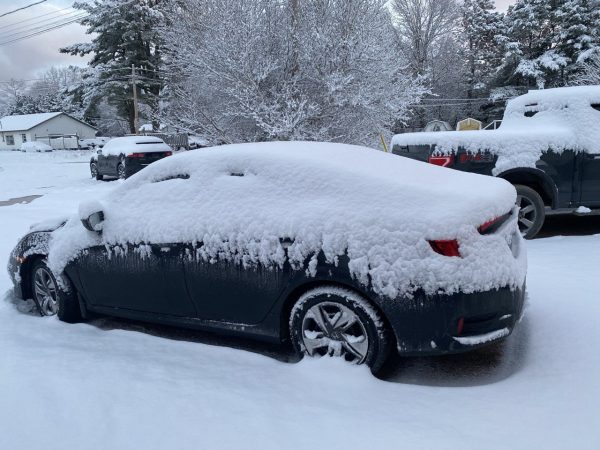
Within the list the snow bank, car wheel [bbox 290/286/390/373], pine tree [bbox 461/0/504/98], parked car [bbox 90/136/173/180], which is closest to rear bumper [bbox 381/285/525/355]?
car wheel [bbox 290/286/390/373]

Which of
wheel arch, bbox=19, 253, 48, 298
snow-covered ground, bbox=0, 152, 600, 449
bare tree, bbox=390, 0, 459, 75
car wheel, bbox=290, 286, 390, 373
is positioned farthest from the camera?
bare tree, bbox=390, 0, 459, 75

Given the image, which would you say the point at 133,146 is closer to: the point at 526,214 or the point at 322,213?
the point at 526,214

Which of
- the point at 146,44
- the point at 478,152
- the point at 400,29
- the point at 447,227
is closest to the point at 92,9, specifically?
the point at 146,44

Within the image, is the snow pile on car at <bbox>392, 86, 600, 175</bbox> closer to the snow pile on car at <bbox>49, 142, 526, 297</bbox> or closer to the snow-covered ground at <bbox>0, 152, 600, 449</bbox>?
the snow-covered ground at <bbox>0, 152, 600, 449</bbox>

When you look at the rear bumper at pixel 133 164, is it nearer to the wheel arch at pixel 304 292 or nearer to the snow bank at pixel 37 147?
the wheel arch at pixel 304 292

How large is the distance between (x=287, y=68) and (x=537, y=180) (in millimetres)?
8826

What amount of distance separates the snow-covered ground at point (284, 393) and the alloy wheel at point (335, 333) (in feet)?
0.30

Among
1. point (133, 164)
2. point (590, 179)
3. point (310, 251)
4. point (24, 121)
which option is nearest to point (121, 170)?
point (133, 164)

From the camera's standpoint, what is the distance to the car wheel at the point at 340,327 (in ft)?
10.1

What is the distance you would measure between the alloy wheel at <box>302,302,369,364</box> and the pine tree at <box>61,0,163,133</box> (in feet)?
113

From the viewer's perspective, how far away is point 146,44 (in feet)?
125

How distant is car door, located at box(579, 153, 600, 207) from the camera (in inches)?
251

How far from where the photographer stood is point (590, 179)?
21.0 ft

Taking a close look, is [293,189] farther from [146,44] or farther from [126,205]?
[146,44]
